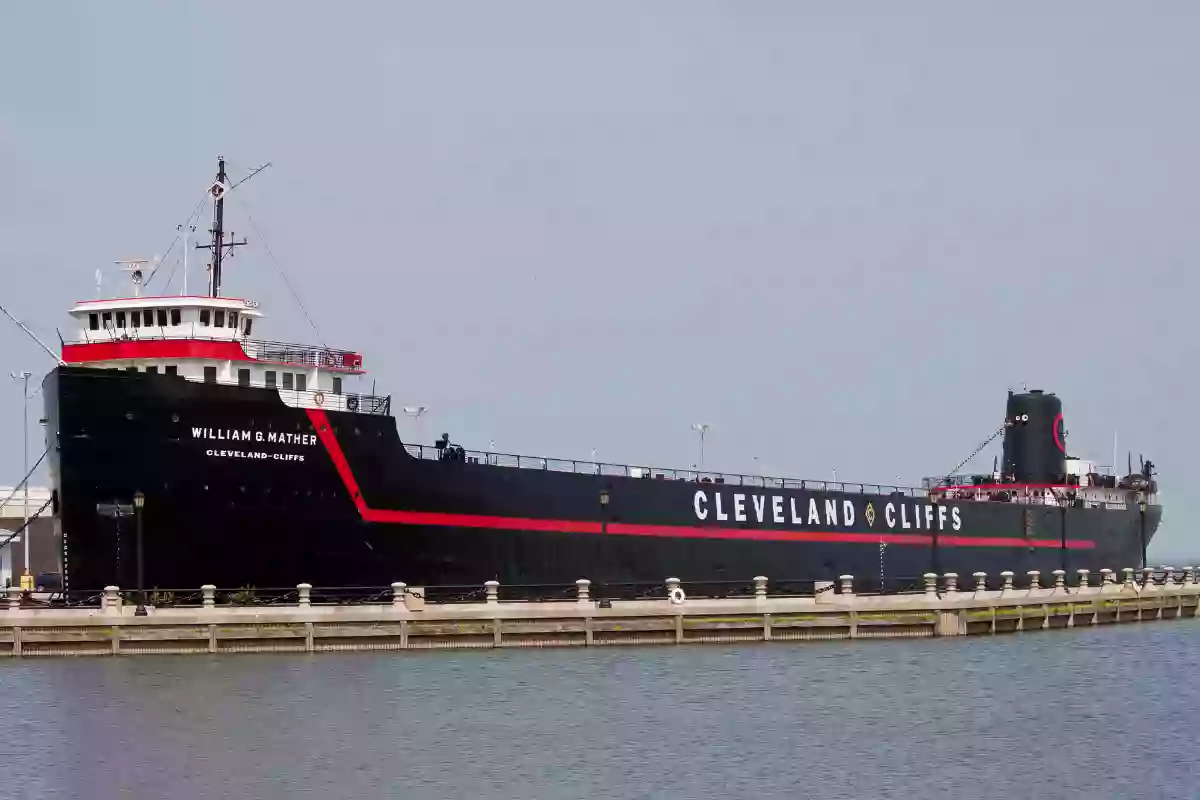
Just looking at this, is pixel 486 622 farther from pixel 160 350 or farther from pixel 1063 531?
pixel 1063 531

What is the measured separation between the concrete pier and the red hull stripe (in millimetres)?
2881

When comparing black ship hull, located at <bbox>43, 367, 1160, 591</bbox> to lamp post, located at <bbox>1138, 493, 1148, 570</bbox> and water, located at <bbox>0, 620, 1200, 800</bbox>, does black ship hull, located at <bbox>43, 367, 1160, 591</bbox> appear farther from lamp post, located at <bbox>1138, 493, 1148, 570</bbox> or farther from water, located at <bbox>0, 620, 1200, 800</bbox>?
lamp post, located at <bbox>1138, 493, 1148, 570</bbox>

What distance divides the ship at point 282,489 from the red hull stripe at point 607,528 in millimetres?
56

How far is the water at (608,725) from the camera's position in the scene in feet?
102

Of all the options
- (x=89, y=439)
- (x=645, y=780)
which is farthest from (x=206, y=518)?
(x=645, y=780)

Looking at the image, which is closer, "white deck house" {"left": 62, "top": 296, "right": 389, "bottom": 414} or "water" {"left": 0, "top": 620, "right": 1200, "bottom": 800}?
"water" {"left": 0, "top": 620, "right": 1200, "bottom": 800}

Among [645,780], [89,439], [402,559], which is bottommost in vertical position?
[645,780]

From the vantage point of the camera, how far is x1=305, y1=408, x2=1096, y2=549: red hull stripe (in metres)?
49.2

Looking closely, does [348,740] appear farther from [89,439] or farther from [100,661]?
[89,439]

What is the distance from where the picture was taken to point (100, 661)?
43469 mm

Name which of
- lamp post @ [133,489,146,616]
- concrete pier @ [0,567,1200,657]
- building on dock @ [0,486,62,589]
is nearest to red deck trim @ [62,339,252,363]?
lamp post @ [133,489,146,616]

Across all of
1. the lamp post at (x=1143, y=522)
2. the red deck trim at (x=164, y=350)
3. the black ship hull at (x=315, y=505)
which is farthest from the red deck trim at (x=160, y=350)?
the lamp post at (x=1143, y=522)

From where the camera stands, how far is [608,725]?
119ft

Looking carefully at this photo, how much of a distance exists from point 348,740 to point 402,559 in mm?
16084
